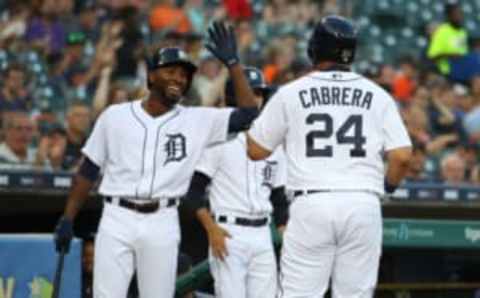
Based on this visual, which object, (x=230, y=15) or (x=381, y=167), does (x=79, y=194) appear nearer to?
(x=381, y=167)

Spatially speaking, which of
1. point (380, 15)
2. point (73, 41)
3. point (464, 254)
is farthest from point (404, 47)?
point (464, 254)

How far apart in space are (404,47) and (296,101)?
8.92 meters

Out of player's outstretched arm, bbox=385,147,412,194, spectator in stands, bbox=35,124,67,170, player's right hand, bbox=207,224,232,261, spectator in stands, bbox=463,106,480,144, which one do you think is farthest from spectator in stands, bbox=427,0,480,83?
player's outstretched arm, bbox=385,147,412,194

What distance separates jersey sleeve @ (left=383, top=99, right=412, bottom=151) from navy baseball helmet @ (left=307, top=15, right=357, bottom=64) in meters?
0.28

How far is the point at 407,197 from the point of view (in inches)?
351

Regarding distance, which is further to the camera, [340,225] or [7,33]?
[7,33]

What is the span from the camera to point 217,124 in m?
6.84

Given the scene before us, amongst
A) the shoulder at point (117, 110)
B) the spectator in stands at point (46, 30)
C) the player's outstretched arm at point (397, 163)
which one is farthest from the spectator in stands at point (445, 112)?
the player's outstretched arm at point (397, 163)

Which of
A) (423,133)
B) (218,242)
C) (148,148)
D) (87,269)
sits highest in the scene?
(148,148)

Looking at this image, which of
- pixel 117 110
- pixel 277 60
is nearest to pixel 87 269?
pixel 117 110

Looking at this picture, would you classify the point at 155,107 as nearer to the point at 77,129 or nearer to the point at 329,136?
the point at 329,136

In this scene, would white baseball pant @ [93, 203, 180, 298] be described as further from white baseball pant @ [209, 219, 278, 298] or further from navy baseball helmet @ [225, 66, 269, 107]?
navy baseball helmet @ [225, 66, 269, 107]

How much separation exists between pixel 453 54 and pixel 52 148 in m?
5.97

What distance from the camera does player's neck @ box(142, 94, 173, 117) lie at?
6789mm
